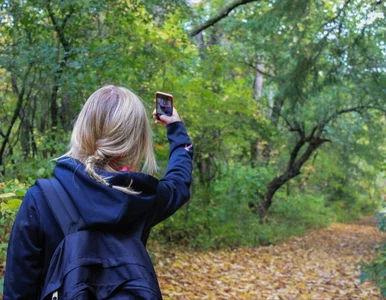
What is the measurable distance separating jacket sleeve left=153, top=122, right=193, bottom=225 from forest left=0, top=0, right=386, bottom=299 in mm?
1247

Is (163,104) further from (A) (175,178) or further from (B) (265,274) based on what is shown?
(B) (265,274)

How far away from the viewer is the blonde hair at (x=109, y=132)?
1677mm

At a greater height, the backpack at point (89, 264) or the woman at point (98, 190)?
the woman at point (98, 190)

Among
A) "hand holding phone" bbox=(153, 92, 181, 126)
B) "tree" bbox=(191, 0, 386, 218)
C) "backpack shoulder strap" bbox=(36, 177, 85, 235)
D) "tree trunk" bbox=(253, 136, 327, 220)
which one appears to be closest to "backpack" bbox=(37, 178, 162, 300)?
"backpack shoulder strap" bbox=(36, 177, 85, 235)

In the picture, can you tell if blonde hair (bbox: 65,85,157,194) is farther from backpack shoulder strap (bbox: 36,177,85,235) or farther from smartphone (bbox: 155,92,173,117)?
smartphone (bbox: 155,92,173,117)

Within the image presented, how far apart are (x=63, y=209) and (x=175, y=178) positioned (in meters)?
0.58

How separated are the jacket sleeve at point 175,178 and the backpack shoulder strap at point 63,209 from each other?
0.35 meters

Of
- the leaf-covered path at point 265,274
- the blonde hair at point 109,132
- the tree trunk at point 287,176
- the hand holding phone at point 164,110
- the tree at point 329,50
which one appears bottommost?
the leaf-covered path at point 265,274

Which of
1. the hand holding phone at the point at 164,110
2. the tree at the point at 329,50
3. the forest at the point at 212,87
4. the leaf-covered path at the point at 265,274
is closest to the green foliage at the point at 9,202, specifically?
the forest at the point at 212,87

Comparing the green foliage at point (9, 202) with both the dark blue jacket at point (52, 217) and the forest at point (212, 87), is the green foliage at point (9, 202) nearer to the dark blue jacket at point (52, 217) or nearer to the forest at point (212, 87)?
the forest at point (212, 87)

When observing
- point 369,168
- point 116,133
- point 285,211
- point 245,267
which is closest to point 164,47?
point 245,267

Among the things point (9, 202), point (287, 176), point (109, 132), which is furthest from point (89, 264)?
point (287, 176)

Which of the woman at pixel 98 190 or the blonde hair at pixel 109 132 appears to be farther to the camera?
the blonde hair at pixel 109 132

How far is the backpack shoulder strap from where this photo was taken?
60.5 inches
